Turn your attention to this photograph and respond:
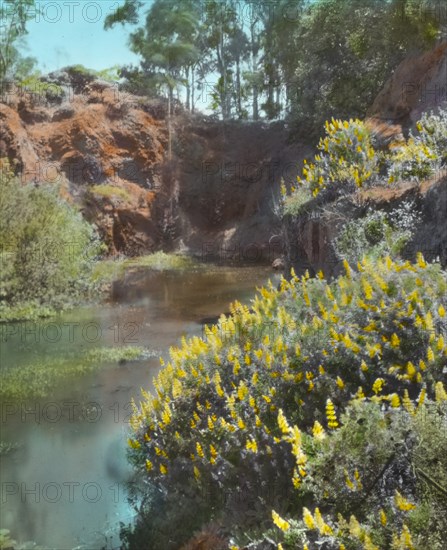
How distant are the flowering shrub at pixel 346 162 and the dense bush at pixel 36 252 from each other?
→ 7508 millimetres

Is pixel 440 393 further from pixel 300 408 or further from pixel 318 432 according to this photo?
pixel 300 408

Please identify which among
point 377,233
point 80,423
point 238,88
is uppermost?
point 238,88

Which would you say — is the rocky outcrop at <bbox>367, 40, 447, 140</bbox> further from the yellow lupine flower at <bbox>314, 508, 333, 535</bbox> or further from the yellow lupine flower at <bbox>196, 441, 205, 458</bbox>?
the yellow lupine flower at <bbox>314, 508, 333, 535</bbox>

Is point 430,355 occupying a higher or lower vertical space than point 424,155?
lower

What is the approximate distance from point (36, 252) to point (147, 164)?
14.8 m

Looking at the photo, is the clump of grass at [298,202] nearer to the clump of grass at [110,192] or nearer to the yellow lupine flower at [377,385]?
the yellow lupine flower at [377,385]

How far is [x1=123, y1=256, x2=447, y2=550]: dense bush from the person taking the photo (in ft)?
12.3

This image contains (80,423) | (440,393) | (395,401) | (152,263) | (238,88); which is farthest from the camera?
(238,88)

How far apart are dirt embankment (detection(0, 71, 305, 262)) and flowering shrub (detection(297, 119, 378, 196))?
1457 cm

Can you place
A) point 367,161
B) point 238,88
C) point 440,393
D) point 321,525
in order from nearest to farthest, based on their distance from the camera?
point 321,525
point 440,393
point 367,161
point 238,88

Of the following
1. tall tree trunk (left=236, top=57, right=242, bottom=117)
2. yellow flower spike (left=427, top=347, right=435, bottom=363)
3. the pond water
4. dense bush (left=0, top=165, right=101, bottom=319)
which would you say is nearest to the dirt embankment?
tall tree trunk (left=236, top=57, right=242, bottom=117)

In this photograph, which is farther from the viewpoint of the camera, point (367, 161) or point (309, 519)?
point (367, 161)

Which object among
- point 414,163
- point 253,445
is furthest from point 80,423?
point 414,163

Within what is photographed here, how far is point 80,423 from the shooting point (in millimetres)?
8148
